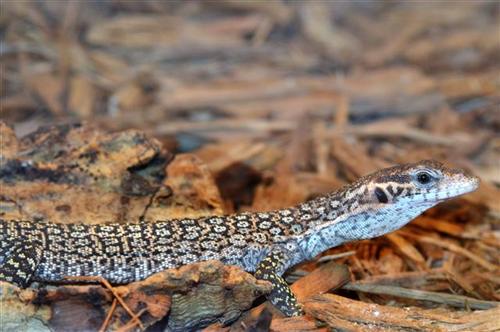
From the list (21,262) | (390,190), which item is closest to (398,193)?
(390,190)

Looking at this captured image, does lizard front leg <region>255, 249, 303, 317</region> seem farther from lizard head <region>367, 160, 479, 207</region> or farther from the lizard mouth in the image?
the lizard mouth

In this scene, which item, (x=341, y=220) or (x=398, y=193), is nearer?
(x=398, y=193)

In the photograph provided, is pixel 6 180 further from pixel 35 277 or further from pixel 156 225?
pixel 156 225

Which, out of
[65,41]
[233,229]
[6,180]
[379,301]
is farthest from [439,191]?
[65,41]

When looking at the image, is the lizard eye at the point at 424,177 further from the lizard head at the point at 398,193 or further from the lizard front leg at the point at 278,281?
the lizard front leg at the point at 278,281

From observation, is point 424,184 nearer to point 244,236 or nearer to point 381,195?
point 381,195
